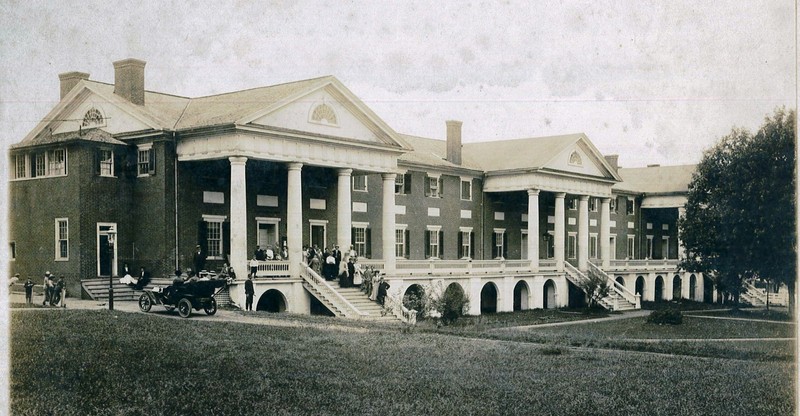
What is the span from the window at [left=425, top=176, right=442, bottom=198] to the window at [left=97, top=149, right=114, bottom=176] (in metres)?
19.2

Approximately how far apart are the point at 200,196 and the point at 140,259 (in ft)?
10.9

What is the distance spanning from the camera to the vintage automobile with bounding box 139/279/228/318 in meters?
23.7

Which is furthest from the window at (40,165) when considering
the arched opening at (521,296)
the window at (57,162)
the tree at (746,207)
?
the arched opening at (521,296)

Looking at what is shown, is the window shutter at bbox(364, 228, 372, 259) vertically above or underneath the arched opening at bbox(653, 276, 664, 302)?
above

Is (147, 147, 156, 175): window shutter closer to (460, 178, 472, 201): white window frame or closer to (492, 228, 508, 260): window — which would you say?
(460, 178, 472, 201): white window frame

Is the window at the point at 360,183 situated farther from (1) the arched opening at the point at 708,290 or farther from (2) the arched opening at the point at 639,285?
(1) the arched opening at the point at 708,290

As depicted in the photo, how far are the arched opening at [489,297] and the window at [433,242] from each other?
3462 mm

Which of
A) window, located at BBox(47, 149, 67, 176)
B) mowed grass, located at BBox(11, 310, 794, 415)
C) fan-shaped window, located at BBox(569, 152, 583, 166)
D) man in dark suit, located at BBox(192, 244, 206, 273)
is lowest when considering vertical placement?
mowed grass, located at BBox(11, 310, 794, 415)

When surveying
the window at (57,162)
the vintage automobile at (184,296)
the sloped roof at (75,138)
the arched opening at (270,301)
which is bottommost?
the arched opening at (270,301)

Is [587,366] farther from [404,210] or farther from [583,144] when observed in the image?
[583,144]

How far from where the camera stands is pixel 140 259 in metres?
30.2

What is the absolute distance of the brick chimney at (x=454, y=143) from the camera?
152 ft

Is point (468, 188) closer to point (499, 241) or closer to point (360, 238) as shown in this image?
point (499, 241)

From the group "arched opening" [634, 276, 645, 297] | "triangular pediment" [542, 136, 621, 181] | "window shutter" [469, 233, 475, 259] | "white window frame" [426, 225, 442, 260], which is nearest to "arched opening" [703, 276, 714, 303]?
"arched opening" [634, 276, 645, 297]
